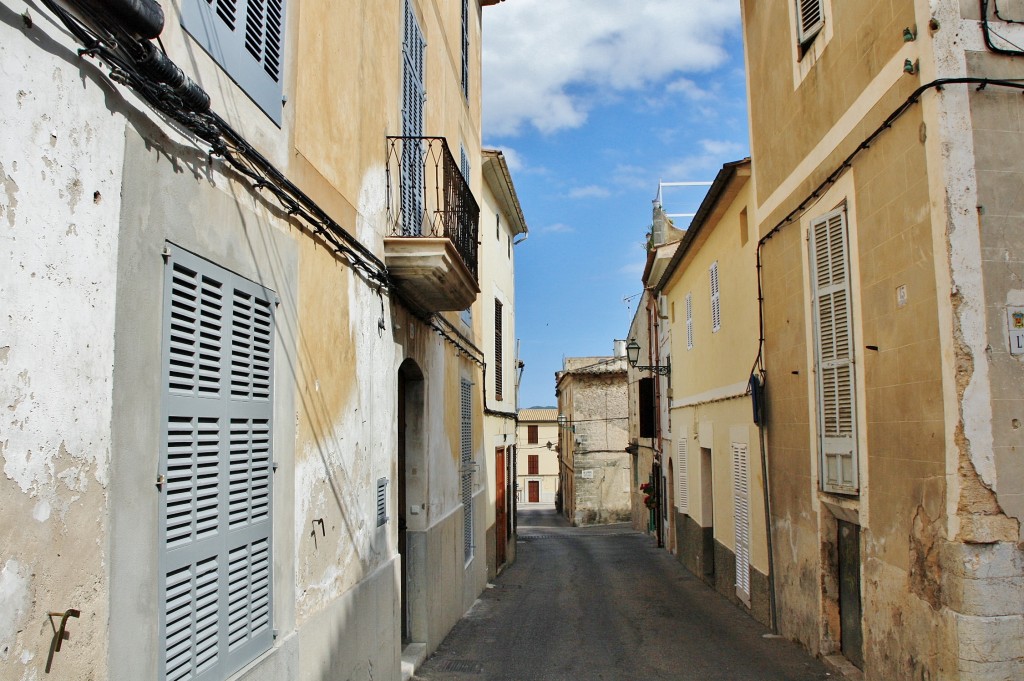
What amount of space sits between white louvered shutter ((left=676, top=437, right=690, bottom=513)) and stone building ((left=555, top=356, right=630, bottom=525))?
1849cm

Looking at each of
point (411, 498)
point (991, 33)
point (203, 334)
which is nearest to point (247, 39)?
point (203, 334)

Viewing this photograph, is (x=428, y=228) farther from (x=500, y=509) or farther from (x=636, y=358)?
(x=636, y=358)

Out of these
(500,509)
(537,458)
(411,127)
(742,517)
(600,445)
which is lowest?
(537,458)

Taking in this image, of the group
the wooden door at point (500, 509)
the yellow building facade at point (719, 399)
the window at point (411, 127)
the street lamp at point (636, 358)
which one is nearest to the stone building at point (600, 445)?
the street lamp at point (636, 358)

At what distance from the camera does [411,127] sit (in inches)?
346

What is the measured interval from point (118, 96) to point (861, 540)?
695cm

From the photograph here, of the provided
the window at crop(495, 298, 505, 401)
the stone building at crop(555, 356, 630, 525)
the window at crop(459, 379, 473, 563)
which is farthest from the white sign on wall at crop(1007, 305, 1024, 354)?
the stone building at crop(555, 356, 630, 525)

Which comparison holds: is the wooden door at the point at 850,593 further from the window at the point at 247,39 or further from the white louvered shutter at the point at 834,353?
the window at the point at 247,39

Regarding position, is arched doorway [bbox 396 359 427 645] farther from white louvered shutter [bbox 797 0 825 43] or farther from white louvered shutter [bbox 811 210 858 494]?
white louvered shutter [bbox 797 0 825 43]

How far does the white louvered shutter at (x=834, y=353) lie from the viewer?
7648 millimetres

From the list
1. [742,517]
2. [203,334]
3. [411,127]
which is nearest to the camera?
[203,334]

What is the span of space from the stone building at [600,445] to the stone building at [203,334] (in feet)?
98.8

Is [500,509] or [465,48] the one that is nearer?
[465,48]

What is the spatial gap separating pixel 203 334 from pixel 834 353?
624 centimetres
